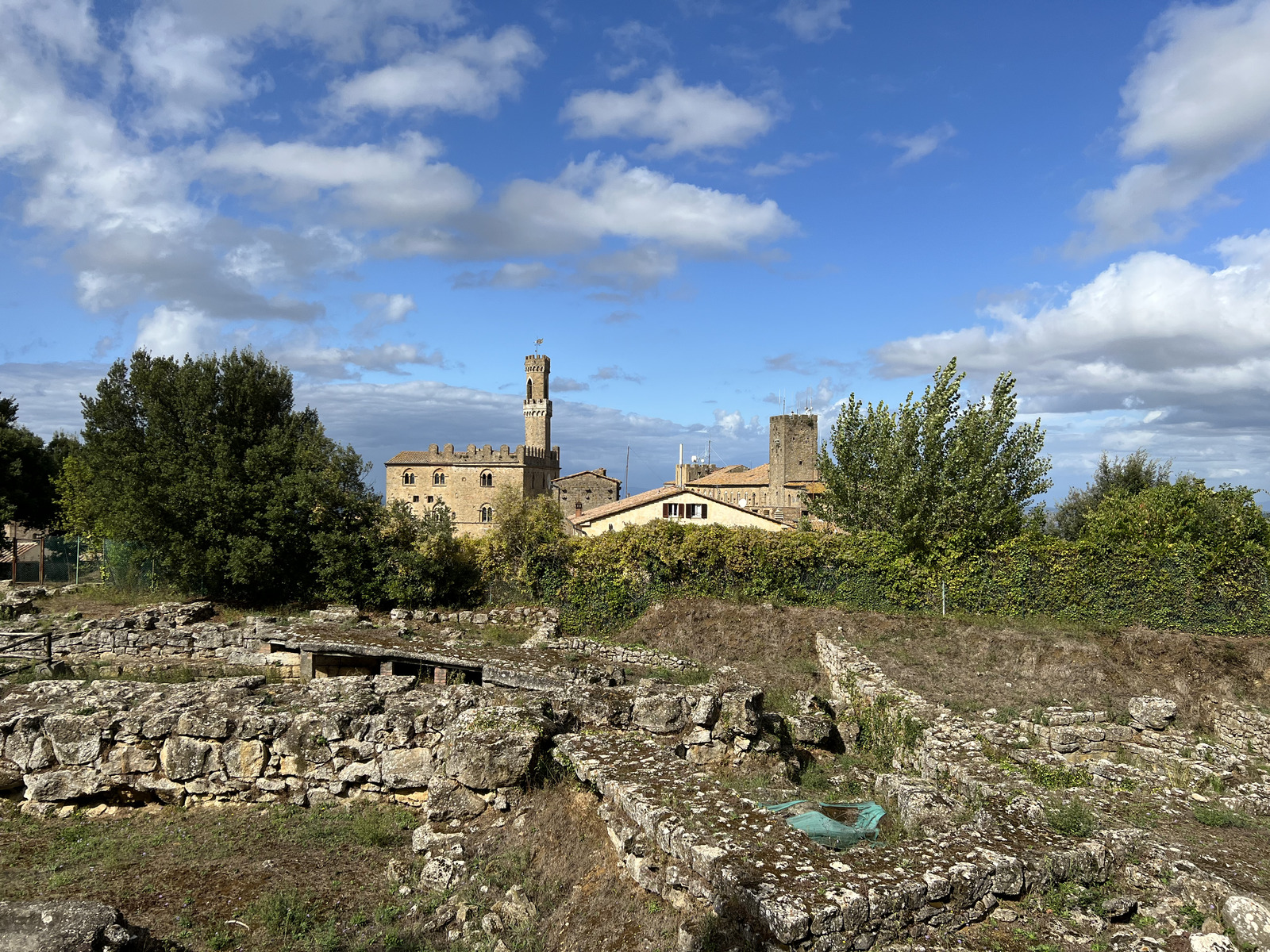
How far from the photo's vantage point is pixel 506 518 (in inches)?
971

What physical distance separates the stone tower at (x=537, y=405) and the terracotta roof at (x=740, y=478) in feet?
111

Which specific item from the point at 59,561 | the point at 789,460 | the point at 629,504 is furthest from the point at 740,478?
the point at 59,561

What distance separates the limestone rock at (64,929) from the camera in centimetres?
632

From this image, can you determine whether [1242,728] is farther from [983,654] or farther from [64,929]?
[64,929]

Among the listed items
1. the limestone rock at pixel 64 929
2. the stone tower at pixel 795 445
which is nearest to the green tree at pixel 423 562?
the limestone rock at pixel 64 929

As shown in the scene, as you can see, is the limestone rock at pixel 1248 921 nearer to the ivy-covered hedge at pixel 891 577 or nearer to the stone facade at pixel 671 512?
the ivy-covered hedge at pixel 891 577

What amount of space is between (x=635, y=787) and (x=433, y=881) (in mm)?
2565

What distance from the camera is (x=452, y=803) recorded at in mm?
10062

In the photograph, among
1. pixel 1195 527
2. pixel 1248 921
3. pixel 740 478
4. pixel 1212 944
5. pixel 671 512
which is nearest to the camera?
pixel 1212 944

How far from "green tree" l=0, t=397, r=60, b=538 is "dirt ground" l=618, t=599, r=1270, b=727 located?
1278 inches

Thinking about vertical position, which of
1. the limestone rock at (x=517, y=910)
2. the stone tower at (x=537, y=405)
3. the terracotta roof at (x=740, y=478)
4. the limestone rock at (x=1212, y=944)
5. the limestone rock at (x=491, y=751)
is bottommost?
the limestone rock at (x=517, y=910)

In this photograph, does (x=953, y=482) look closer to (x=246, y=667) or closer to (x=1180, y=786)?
(x=1180, y=786)

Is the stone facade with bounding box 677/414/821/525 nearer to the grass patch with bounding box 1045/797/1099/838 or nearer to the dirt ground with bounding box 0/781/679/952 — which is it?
the grass patch with bounding box 1045/797/1099/838

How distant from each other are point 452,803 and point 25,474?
39.4 metres
